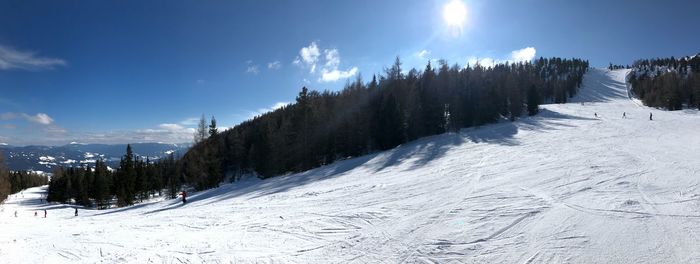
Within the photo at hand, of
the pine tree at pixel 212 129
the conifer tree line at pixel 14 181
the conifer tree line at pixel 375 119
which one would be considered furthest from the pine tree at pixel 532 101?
the conifer tree line at pixel 14 181

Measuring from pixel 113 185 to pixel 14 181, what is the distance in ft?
215

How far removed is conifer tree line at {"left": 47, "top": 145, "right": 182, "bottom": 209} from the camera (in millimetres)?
59031

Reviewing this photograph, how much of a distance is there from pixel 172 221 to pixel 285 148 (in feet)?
115

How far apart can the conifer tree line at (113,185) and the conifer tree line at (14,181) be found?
9.49m

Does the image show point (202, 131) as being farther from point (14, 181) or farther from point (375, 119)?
point (14, 181)

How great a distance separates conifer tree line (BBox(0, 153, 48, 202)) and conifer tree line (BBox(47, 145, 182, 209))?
373 inches

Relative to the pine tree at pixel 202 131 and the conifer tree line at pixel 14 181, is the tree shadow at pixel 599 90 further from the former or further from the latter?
the conifer tree line at pixel 14 181

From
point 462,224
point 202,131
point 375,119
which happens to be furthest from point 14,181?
point 462,224

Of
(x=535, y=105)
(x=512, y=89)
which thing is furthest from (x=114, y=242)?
(x=535, y=105)

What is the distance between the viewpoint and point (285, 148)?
175 ft

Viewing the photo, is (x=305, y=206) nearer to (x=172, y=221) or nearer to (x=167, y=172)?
(x=172, y=221)

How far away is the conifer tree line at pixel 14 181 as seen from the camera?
5182cm

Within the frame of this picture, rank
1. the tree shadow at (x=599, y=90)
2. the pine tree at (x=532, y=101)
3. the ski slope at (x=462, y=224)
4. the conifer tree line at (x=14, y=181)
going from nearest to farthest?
the ski slope at (x=462, y=224)
the conifer tree line at (x=14, y=181)
the pine tree at (x=532, y=101)
the tree shadow at (x=599, y=90)

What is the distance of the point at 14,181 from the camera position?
103m
